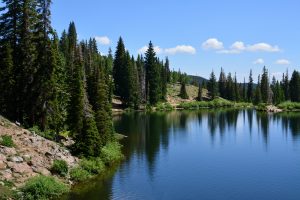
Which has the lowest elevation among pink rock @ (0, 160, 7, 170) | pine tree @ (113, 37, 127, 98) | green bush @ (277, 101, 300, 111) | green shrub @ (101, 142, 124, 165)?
green shrub @ (101, 142, 124, 165)

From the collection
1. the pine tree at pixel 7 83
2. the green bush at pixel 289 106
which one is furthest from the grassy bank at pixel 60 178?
the green bush at pixel 289 106

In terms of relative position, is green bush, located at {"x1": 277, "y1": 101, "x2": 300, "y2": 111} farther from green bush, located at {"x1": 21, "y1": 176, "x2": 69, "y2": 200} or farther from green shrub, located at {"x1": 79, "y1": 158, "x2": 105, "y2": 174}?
green bush, located at {"x1": 21, "y1": 176, "x2": 69, "y2": 200}

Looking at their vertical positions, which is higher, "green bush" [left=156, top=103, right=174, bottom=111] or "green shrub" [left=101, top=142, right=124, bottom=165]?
"green bush" [left=156, top=103, right=174, bottom=111]

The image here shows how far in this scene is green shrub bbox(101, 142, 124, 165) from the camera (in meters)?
52.2

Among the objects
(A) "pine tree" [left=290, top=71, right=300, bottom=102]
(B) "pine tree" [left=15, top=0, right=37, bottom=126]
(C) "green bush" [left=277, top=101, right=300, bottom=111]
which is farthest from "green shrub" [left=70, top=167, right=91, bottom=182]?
(A) "pine tree" [left=290, top=71, right=300, bottom=102]

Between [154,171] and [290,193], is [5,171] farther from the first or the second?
[290,193]

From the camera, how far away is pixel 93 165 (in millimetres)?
47344

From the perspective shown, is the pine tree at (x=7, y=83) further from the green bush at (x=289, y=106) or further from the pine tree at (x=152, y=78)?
the green bush at (x=289, y=106)

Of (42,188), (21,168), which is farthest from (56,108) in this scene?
(42,188)

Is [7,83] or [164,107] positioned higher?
[7,83]

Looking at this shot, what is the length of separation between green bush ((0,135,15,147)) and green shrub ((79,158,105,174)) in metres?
8.29

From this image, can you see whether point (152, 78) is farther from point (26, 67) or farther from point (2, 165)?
point (2, 165)

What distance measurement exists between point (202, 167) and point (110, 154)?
12.4 m

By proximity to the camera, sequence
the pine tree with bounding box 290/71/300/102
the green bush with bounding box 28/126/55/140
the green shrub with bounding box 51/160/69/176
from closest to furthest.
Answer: the green shrub with bounding box 51/160/69/176 → the green bush with bounding box 28/126/55/140 → the pine tree with bounding box 290/71/300/102
